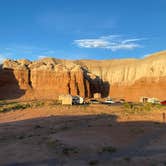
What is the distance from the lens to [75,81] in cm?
7494

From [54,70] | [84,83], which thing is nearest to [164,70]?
[84,83]

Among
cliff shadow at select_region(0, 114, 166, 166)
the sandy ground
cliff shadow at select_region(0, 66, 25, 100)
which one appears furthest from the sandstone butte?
the sandy ground

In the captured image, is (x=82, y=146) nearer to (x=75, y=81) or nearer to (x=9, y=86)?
(x=9, y=86)

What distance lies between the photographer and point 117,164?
34.3 feet

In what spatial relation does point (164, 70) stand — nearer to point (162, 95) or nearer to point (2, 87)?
point (162, 95)

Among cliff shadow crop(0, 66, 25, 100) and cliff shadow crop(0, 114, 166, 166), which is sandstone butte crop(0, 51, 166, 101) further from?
cliff shadow crop(0, 114, 166, 166)

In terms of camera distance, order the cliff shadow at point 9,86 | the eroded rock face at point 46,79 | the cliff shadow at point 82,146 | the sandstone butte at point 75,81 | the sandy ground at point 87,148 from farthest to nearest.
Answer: the eroded rock face at point 46,79
the sandstone butte at point 75,81
the cliff shadow at point 9,86
the cliff shadow at point 82,146
the sandy ground at point 87,148

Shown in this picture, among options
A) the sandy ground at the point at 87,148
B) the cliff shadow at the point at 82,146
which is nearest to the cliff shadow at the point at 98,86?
the cliff shadow at the point at 82,146

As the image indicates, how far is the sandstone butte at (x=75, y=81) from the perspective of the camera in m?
70.3

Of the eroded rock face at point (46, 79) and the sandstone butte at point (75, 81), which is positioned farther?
the eroded rock face at point (46, 79)

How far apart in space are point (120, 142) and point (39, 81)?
196 ft

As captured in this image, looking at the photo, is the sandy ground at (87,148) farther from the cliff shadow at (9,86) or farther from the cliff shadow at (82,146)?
the cliff shadow at (9,86)

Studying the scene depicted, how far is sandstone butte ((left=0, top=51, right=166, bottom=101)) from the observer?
70.3m

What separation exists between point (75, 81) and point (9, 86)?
50.2 feet
